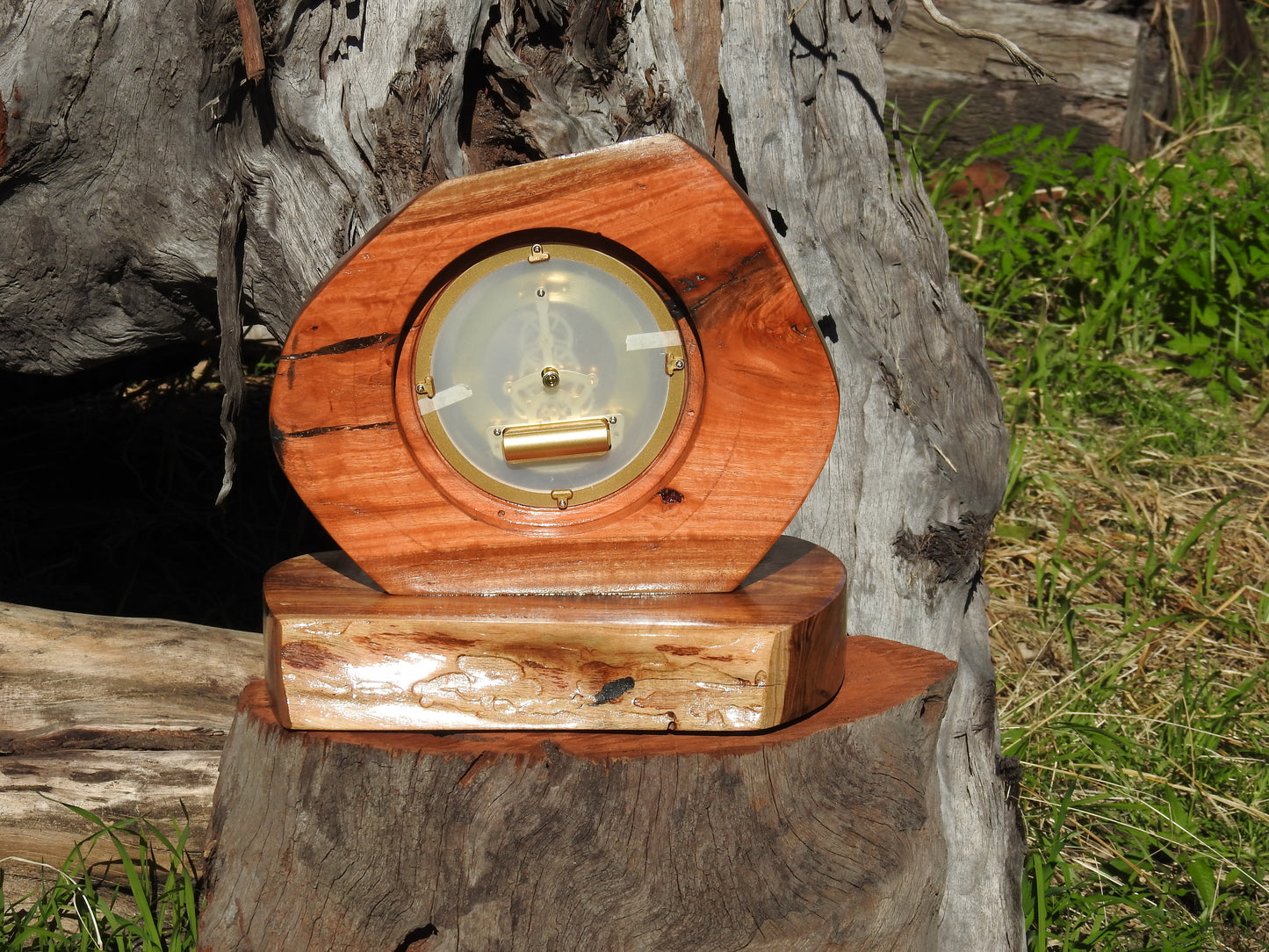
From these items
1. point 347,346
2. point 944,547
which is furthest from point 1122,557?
point 347,346

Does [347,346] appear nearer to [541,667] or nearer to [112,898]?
[541,667]

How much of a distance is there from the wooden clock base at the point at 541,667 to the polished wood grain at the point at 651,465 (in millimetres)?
100

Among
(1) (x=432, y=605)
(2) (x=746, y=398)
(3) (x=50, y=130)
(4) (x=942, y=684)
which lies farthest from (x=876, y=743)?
(3) (x=50, y=130)

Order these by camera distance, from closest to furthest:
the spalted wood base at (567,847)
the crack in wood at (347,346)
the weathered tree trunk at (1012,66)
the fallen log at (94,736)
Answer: the spalted wood base at (567,847) → the crack in wood at (347,346) → the fallen log at (94,736) → the weathered tree trunk at (1012,66)

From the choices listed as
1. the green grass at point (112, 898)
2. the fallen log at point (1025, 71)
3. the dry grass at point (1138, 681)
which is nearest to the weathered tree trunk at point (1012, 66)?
the fallen log at point (1025, 71)

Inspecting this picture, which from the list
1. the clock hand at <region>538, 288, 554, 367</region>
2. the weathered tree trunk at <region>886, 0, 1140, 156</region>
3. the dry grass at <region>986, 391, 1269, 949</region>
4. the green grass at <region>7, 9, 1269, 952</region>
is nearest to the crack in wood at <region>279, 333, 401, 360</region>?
the clock hand at <region>538, 288, 554, 367</region>

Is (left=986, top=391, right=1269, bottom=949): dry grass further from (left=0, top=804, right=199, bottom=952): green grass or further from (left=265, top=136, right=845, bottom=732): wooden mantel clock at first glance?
(left=0, top=804, right=199, bottom=952): green grass

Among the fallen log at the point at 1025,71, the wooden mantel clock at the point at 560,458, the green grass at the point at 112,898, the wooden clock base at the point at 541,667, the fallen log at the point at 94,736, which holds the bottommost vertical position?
the green grass at the point at 112,898

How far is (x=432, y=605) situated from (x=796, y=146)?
140 cm

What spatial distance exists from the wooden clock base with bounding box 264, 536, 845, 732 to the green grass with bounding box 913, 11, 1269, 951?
894 mm

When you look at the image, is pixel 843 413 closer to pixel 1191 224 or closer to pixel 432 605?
pixel 432 605

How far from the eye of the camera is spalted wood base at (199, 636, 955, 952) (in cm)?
146

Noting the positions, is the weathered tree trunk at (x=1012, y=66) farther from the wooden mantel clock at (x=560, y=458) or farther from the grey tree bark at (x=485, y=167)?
the wooden mantel clock at (x=560, y=458)

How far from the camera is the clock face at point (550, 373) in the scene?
1.58 m
